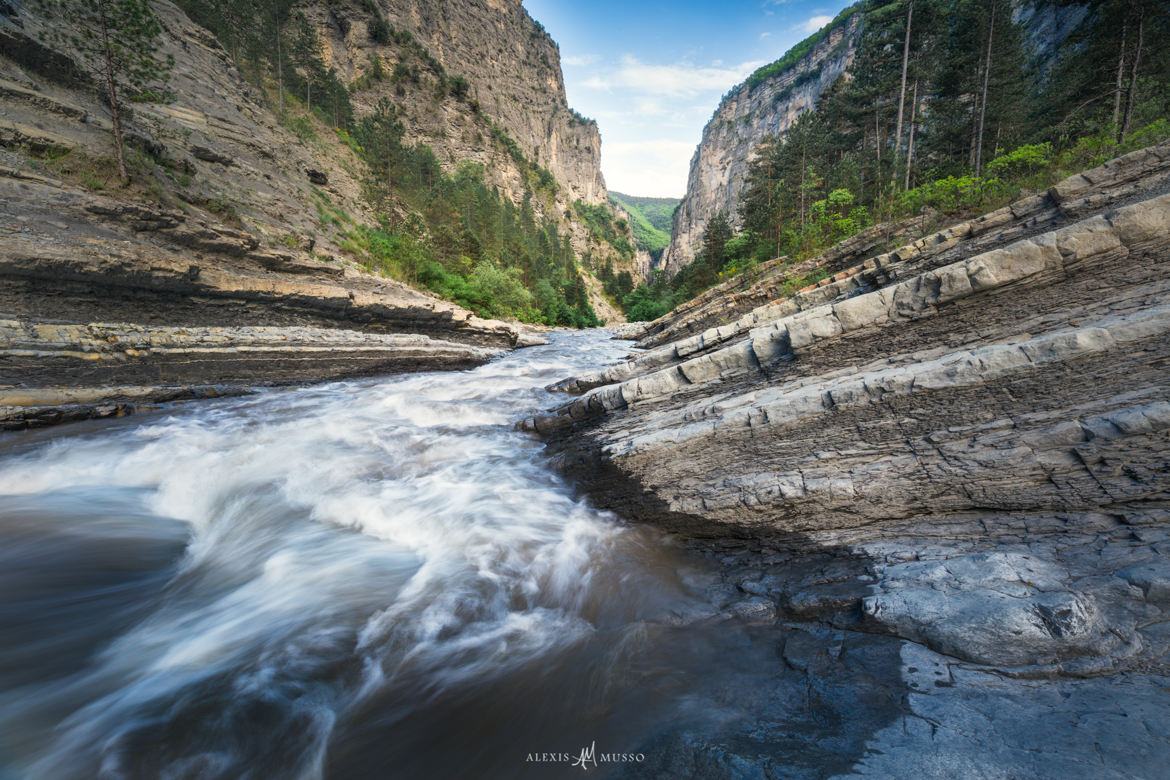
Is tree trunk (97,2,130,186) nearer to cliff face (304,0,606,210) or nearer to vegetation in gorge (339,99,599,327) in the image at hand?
vegetation in gorge (339,99,599,327)

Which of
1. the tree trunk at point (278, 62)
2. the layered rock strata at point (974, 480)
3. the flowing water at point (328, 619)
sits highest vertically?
the tree trunk at point (278, 62)

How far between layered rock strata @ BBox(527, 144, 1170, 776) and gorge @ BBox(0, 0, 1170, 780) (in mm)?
22

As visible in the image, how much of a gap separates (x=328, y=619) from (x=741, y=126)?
155m

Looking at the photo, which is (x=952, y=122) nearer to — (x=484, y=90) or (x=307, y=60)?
(x=307, y=60)

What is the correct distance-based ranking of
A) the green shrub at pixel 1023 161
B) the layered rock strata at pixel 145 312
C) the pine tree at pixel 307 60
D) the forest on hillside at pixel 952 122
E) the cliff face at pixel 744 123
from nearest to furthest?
the layered rock strata at pixel 145 312, the green shrub at pixel 1023 161, the forest on hillside at pixel 952 122, the pine tree at pixel 307 60, the cliff face at pixel 744 123

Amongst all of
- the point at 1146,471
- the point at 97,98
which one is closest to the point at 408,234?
the point at 97,98

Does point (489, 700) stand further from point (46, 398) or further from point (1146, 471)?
point (46, 398)

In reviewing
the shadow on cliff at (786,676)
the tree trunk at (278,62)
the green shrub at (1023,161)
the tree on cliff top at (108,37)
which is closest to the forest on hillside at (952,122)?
the green shrub at (1023,161)

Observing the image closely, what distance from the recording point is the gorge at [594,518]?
2.25m

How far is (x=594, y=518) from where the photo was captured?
485cm

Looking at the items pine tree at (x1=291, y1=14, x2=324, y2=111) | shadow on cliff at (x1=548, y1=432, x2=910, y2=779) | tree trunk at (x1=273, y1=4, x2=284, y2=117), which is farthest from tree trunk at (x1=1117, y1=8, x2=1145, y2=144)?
pine tree at (x1=291, y1=14, x2=324, y2=111)

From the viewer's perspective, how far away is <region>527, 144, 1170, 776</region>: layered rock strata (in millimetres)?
1975

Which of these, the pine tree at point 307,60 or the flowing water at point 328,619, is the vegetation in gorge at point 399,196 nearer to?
the pine tree at point 307,60

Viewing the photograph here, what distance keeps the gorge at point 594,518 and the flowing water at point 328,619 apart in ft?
0.10
